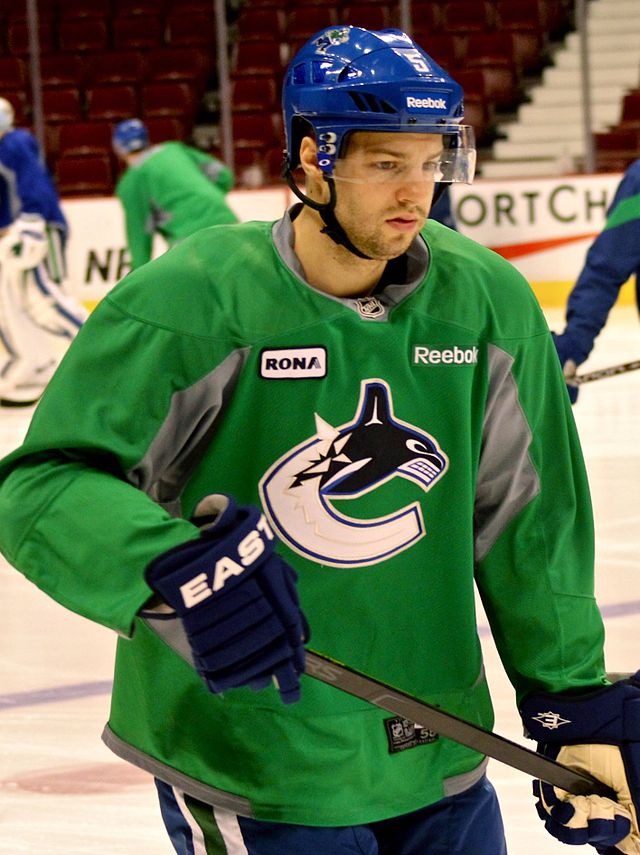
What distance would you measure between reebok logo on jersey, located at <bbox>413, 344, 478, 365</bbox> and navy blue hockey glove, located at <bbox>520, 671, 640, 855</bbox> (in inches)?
12.4

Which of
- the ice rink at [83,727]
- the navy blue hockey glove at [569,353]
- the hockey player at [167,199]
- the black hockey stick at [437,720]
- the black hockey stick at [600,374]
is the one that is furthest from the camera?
the hockey player at [167,199]

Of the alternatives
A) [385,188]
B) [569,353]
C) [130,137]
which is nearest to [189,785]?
[385,188]

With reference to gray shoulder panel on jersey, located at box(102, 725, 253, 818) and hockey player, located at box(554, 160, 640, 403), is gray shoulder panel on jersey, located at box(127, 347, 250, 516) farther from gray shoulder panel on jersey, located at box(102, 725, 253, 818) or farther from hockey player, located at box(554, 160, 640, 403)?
hockey player, located at box(554, 160, 640, 403)

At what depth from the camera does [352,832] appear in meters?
1.46

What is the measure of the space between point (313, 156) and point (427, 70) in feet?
0.41

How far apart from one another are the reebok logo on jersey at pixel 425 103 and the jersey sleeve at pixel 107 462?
0.23 m

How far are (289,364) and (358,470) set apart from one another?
0.11 m

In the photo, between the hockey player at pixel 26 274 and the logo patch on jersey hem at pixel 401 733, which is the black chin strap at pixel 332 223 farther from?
the hockey player at pixel 26 274

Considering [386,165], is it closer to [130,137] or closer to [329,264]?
[329,264]

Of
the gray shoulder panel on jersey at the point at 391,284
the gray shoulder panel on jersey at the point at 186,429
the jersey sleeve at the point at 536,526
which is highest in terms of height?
the gray shoulder panel on jersey at the point at 391,284

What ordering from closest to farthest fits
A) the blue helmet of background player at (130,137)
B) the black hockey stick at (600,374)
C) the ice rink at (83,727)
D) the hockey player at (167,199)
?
the ice rink at (83,727), the black hockey stick at (600,374), the hockey player at (167,199), the blue helmet of background player at (130,137)

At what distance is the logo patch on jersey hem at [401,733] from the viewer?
1.48 meters

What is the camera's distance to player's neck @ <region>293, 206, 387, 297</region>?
1.48 meters

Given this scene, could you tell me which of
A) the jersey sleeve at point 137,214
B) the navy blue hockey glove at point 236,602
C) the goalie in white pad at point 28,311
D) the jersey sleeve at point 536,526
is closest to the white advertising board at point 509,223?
the goalie in white pad at point 28,311
